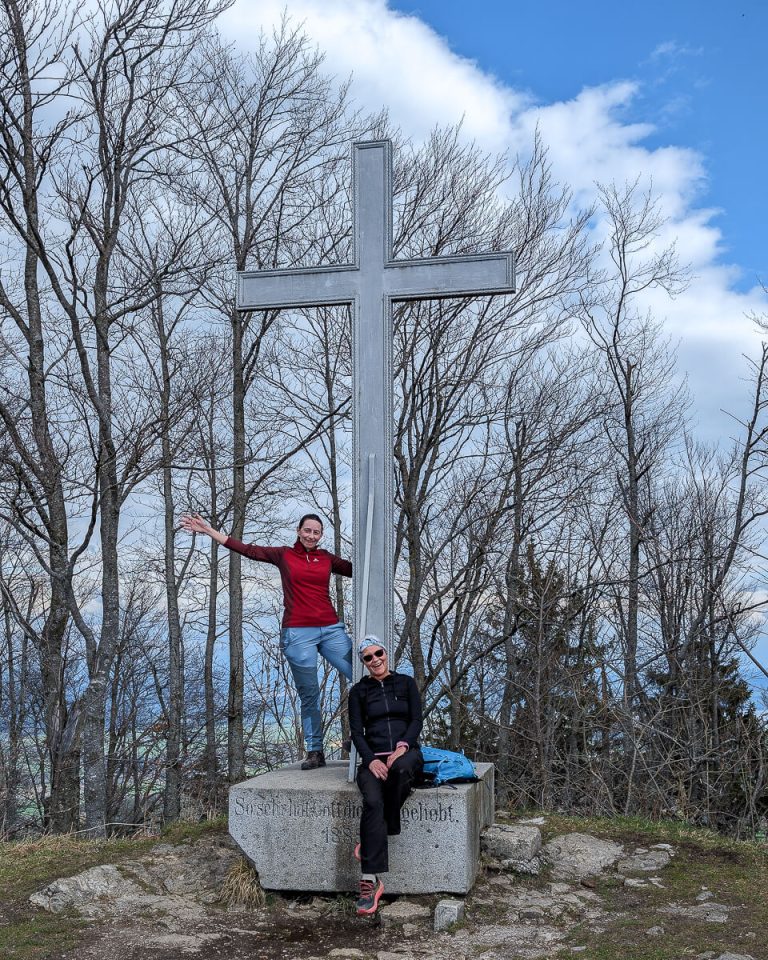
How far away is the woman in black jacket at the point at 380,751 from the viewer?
4.71 meters

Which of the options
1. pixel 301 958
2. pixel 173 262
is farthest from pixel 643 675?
pixel 301 958

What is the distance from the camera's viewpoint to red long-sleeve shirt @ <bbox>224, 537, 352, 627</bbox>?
5.64m

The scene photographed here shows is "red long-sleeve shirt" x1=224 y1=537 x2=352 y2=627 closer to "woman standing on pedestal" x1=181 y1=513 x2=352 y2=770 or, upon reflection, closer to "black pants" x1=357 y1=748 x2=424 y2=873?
"woman standing on pedestal" x1=181 y1=513 x2=352 y2=770

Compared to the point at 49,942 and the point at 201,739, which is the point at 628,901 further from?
the point at 201,739

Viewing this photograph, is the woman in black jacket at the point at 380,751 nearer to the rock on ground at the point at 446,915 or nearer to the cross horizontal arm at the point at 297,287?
the rock on ground at the point at 446,915

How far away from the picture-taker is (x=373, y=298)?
19.1ft

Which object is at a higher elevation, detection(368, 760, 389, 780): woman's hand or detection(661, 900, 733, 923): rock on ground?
detection(368, 760, 389, 780): woman's hand

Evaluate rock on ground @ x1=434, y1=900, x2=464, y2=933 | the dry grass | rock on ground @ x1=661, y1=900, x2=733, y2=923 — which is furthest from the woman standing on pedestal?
rock on ground @ x1=661, y1=900, x2=733, y2=923

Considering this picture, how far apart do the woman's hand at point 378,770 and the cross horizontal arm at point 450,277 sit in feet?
9.19

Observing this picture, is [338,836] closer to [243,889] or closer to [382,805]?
[382,805]

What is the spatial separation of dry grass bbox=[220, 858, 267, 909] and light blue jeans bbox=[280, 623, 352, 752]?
2.79 ft

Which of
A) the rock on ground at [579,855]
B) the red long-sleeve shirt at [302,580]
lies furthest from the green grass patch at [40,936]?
the rock on ground at [579,855]

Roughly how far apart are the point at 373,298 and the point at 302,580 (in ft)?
6.15

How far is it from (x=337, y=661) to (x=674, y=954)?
2489 millimetres
